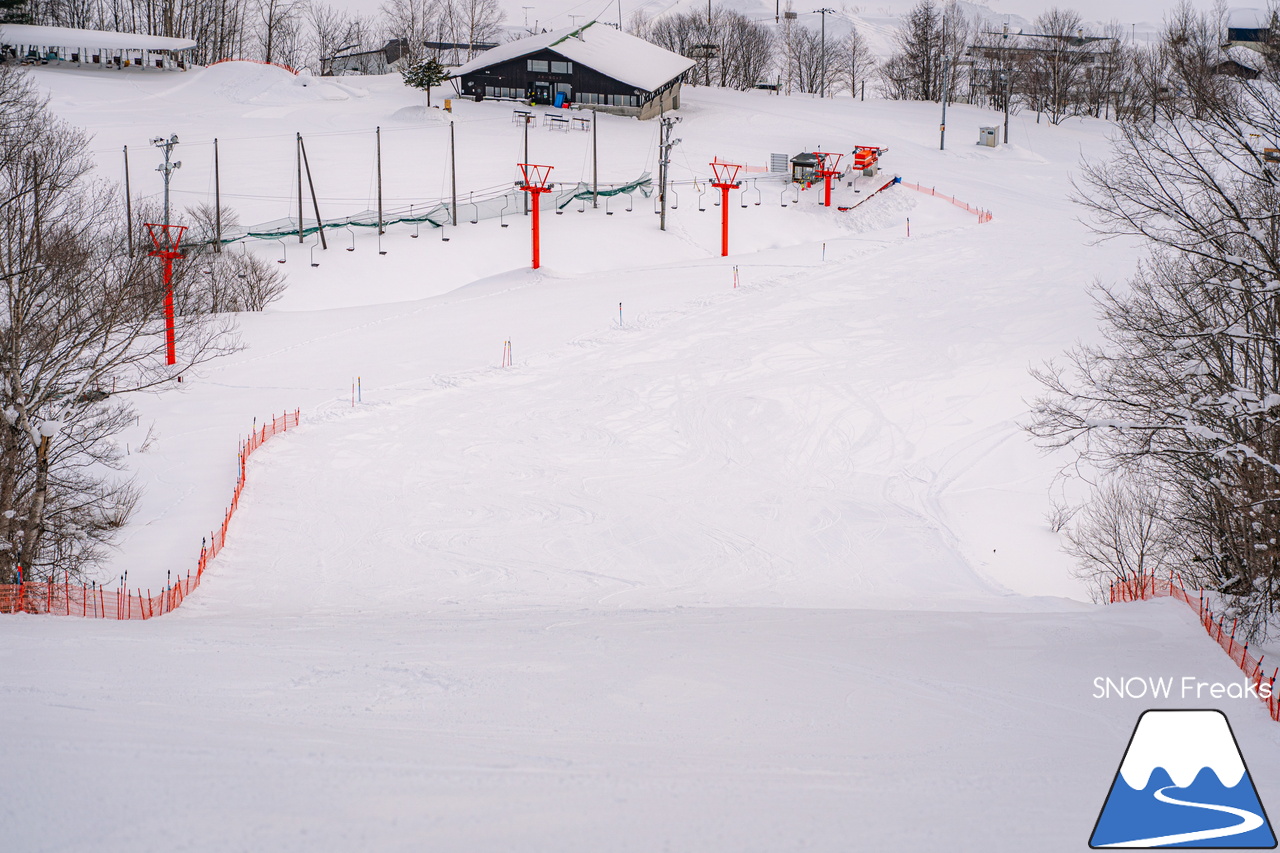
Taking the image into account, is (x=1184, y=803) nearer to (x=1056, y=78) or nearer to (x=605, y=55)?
(x=605, y=55)

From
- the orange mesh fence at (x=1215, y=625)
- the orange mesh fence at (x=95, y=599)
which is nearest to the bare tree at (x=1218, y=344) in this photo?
the orange mesh fence at (x=1215, y=625)

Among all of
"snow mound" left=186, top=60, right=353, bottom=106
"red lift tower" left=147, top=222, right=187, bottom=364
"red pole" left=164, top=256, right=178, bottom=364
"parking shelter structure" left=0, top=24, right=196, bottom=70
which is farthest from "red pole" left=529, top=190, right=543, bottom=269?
"parking shelter structure" left=0, top=24, right=196, bottom=70

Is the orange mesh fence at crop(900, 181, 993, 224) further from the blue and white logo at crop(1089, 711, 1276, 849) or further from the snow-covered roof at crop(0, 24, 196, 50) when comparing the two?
the snow-covered roof at crop(0, 24, 196, 50)

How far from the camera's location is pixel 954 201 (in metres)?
55.3

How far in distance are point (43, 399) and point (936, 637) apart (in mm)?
12855

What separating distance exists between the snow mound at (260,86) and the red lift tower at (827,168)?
108 ft

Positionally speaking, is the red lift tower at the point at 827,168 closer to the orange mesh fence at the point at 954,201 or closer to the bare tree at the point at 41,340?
the orange mesh fence at the point at 954,201

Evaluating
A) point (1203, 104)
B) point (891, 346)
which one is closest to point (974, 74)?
point (891, 346)

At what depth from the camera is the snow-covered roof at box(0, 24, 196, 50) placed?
71688mm

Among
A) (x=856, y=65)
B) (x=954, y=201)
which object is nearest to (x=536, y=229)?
(x=954, y=201)

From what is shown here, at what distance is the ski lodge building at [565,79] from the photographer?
233 ft

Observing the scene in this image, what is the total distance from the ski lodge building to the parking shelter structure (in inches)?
846

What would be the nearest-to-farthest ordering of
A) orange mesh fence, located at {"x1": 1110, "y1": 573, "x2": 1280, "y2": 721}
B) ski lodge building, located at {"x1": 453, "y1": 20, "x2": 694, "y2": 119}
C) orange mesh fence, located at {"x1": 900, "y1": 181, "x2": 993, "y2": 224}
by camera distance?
orange mesh fence, located at {"x1": 1110, "y1": 573, "x2": 1280, "y2": 721}
orange mesh fence, located at {"x1": 900, "y1": 181, "x2": 993, "y2": 224}
ski lodge building, located at {"x1": 453, "y1": 20, "x2": 694, "y2": 119}

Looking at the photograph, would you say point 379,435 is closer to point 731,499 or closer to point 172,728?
point 731,499
